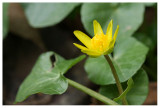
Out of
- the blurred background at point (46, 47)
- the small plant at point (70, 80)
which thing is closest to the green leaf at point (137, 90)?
the small plant at point (70, 80)

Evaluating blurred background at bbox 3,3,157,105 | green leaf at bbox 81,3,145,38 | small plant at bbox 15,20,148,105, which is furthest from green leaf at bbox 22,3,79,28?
small plant at bbox 15,20,148,105

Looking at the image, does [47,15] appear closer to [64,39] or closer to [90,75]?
[64,39]

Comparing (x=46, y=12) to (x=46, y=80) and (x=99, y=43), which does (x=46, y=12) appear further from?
(x=99, y=43)

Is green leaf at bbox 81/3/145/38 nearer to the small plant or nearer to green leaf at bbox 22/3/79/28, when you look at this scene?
green leaf at bbox 22/3/79/28

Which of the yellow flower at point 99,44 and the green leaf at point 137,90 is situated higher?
the yellow flower at point 99,44

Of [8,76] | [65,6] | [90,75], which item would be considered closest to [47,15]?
[65,6]

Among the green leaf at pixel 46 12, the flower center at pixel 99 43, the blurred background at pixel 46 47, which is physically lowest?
the blurred background at pixel 46 47

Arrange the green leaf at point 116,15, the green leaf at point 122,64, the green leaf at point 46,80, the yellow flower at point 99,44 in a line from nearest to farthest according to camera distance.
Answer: the yellow flower at point 99,44, the green leaf at point 46,80, the green leaf at point 122,64, the green leaf at point 116,15

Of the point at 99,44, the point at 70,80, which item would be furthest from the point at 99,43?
the point at 70,80

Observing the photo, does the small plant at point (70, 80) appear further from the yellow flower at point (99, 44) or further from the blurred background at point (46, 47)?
the blurred background at point (46, 47)
